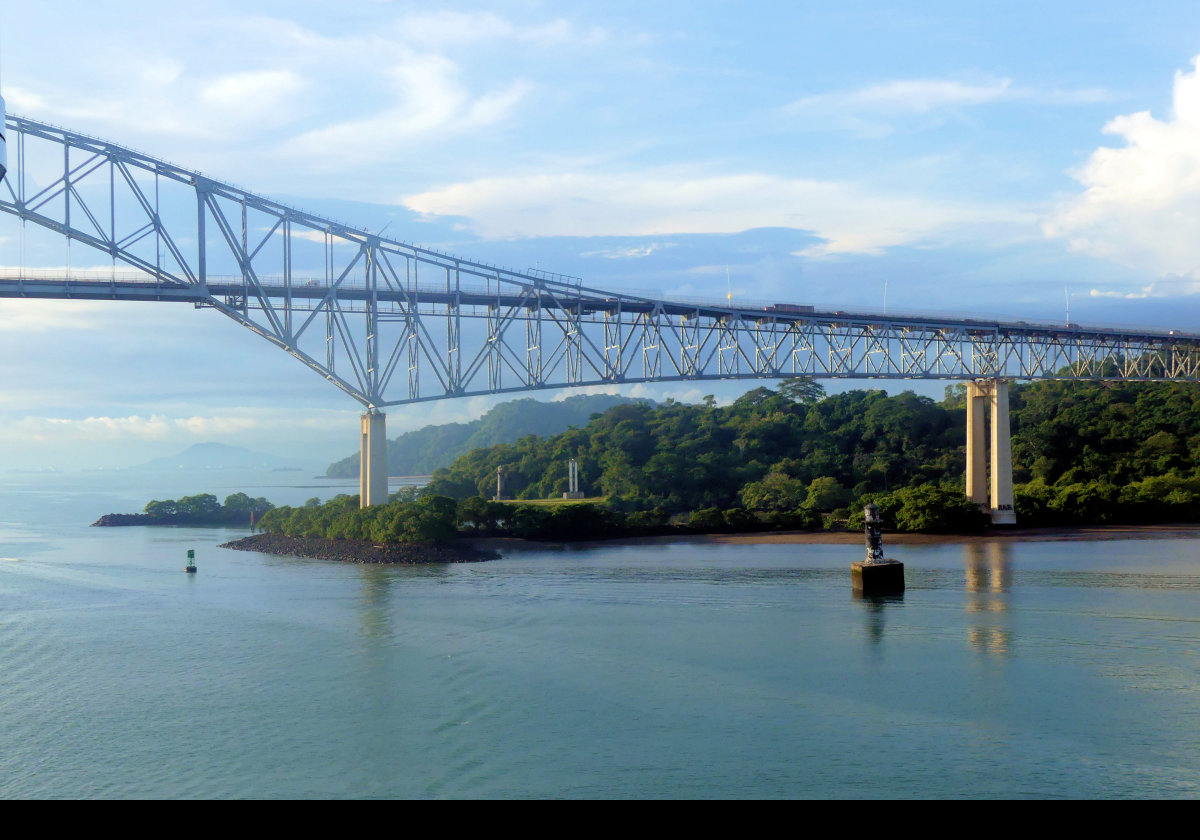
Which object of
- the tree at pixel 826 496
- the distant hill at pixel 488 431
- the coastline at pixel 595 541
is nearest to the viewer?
the coastline at pixel 595 541

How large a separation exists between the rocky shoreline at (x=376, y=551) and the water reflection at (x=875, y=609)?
745 inches

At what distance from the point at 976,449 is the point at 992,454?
1075 mm

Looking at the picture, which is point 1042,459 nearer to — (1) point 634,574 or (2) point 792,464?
(2) point 792,464

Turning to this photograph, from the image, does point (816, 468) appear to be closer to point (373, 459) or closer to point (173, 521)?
point (373, 459)

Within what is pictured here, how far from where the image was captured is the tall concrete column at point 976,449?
59.1m

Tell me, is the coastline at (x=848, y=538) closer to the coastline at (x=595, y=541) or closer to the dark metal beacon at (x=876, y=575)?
the coastline at (x=595, y=541)

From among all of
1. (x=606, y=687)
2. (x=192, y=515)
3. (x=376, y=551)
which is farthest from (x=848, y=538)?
(x=192, y=515)

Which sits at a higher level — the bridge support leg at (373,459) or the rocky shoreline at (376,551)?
the bridge support leg at (373,459)

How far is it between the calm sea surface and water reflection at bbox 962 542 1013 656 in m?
0.25

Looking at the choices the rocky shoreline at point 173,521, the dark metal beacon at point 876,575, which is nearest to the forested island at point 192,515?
the rocky shoreline at point 173,521

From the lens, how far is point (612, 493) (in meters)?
67.7

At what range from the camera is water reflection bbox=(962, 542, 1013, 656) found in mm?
25141

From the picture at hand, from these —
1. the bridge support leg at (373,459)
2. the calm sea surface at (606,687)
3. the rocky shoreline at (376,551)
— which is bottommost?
the calm sea surface at (606,687)

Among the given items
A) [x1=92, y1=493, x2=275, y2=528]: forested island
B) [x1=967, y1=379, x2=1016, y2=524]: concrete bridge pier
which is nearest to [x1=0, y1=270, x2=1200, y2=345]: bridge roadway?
[x1=967, y1=379, x2=1016, y2=524]: concrete bridge pier
